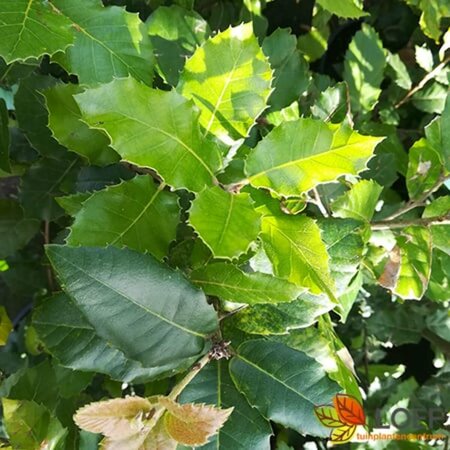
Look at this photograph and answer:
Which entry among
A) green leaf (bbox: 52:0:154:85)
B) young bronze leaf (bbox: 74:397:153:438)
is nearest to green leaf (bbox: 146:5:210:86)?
green leaf (bbox: 52:0:154:85)

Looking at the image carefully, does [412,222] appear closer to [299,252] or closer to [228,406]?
[299,252]

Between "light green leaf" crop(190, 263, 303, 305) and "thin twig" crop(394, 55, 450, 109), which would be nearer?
"light green leaf" crop(190, 263, 303, 305)

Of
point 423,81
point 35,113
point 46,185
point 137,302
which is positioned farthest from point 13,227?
point 423,81

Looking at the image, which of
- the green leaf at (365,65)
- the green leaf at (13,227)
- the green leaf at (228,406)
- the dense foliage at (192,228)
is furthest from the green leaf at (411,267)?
the green leaf at (13,227)

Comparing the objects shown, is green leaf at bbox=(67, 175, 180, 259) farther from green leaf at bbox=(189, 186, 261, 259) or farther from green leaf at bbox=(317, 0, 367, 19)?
green leaf at bbox=(317, 0, 367, 19)

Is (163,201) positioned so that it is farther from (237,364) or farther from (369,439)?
(369,439)

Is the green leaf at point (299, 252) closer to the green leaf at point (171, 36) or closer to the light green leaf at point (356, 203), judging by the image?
the light green leaf at point (356, 203)

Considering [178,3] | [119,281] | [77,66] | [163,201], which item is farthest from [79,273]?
[178,3]
